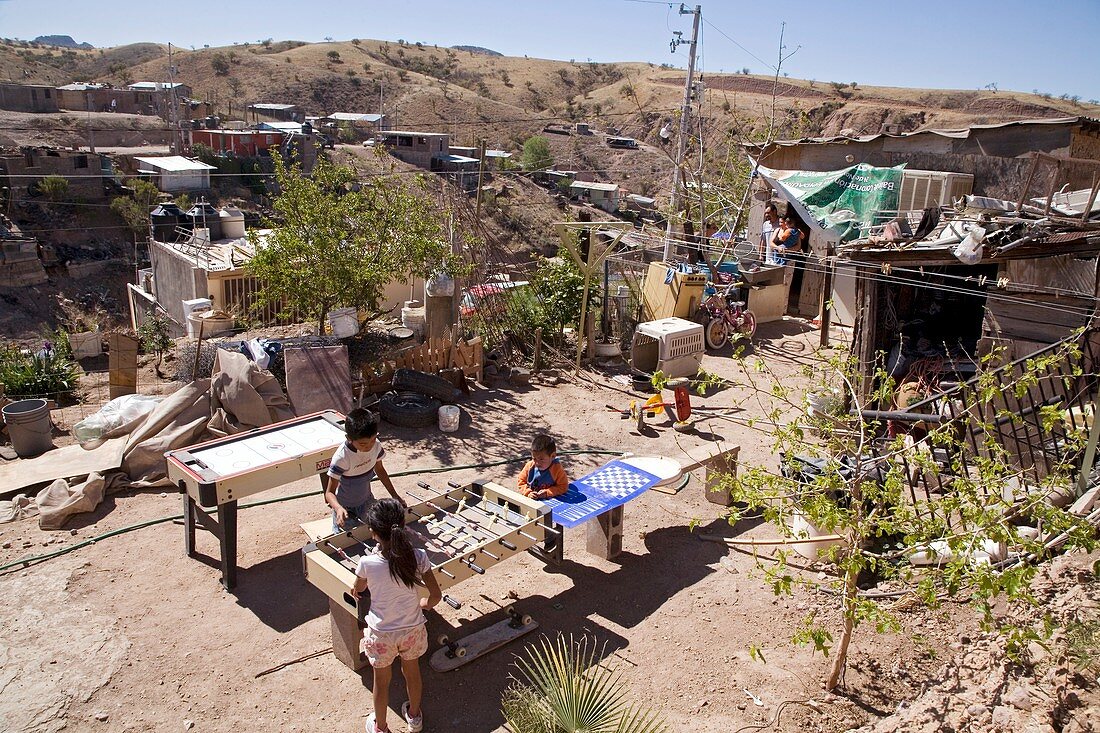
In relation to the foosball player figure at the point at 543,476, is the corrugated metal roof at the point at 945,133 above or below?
above

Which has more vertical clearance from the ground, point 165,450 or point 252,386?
point 252,386

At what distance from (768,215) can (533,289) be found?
650 cm

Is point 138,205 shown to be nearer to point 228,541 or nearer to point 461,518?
point 228,541

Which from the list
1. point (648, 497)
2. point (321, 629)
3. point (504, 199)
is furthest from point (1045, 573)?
point (504, 199)

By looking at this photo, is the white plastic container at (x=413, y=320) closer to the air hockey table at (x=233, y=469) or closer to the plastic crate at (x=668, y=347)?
the plastic crate at (x=668, y=347)

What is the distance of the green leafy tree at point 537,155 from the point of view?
5684 cm

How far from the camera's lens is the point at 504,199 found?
46.1m

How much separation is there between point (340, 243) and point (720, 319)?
667 centimetres

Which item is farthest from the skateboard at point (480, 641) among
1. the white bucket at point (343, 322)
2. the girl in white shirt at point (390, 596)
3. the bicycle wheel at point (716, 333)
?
the bicycle wheel at point (716, 333)

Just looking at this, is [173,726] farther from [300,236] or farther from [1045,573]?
[300,236]

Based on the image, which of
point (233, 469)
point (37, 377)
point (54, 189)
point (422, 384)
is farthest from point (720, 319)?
point (54, 189)

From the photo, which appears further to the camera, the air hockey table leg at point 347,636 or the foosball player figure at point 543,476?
the foosball player figure at point 543,476

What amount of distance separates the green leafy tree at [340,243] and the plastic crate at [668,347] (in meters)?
3.23

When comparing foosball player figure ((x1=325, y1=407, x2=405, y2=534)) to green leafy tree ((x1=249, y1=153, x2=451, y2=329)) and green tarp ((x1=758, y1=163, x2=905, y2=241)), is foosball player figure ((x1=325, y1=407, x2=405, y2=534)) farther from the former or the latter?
green tarp ((x1=758, y1=163, x2=905, y2=241))
